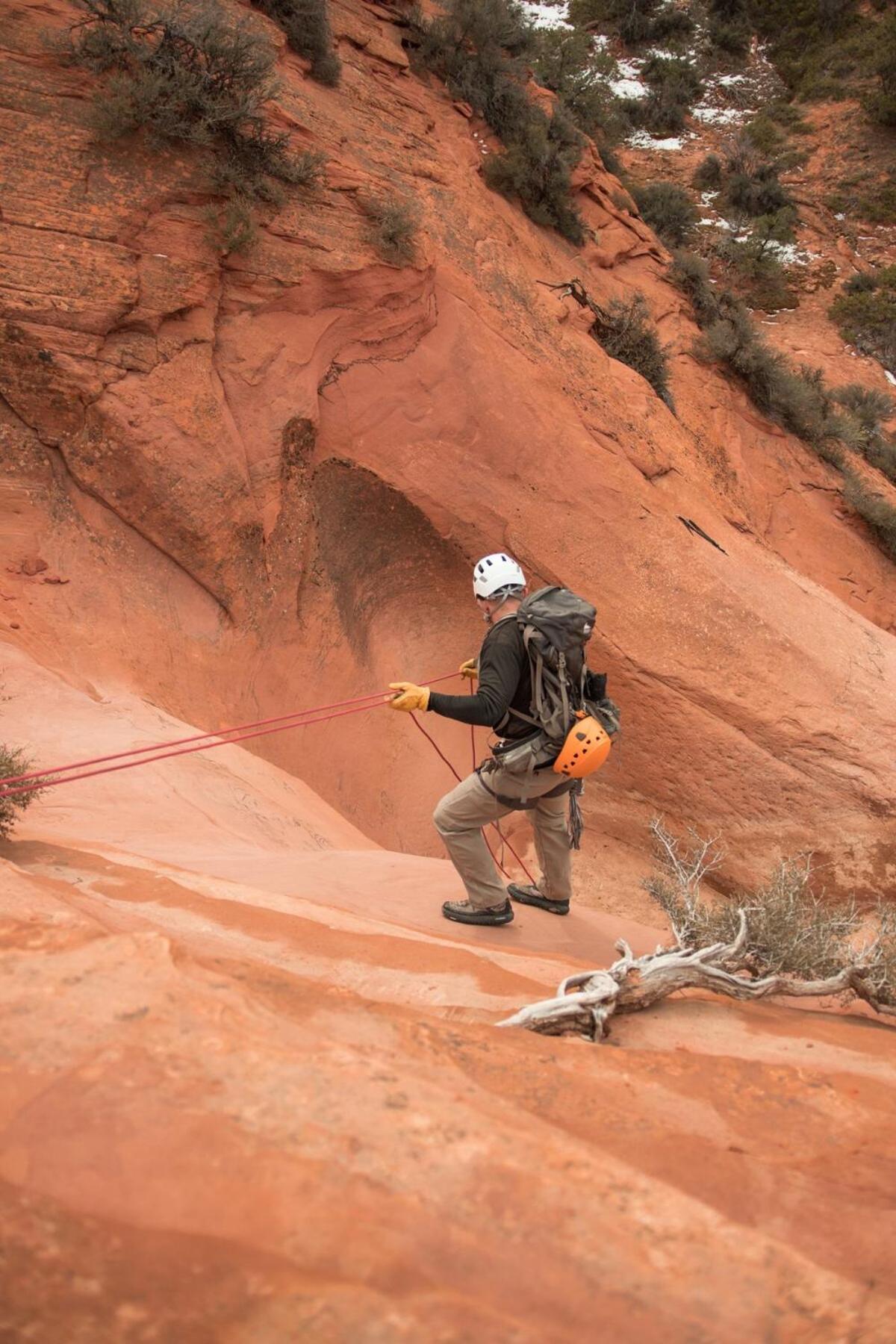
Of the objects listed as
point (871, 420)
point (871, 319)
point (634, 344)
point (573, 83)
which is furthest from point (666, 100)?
point (634, 344)

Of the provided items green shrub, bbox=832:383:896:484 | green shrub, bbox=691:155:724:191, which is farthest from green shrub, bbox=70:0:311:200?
green shrub, bbox=691:155:724:191

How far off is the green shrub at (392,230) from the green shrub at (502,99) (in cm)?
255

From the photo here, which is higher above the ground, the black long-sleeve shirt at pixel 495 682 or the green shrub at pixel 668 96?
the green shrub at pixel 668 96

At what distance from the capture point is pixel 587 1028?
2.84m

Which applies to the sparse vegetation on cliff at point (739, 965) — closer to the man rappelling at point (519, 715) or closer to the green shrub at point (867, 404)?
the man rappelling at point (519, 715)

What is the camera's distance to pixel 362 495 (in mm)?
8094

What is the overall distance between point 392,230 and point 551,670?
5.37 meters

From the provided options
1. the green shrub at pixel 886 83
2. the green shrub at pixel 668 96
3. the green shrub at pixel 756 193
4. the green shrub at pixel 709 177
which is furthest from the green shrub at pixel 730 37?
the green shrub at pixel 756 193

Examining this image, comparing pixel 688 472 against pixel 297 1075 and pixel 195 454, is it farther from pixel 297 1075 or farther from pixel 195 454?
pixel 297 1075

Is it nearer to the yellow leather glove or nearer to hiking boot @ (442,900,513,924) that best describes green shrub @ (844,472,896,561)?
hiking boot @ (442,900,513,924)

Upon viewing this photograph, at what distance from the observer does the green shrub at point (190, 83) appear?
700cm

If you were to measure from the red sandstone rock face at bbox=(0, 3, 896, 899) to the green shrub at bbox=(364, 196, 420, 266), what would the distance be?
11cm

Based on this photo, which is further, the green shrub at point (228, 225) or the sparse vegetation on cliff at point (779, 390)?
the sparse vegetation on cliff at point (779, 390)

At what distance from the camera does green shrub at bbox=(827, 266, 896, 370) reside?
1636 cm
